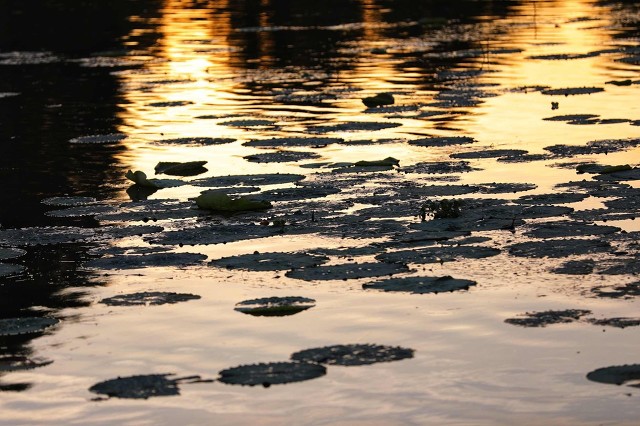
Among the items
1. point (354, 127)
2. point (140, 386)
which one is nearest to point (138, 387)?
point (140, 386)

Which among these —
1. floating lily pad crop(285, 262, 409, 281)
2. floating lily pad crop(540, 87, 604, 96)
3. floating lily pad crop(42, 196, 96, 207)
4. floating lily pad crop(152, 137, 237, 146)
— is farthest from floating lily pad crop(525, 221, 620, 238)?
floating lily pad crop(540, 87, 604, 96)

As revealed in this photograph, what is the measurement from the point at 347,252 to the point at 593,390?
3.27m

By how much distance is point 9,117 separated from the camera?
1895cm

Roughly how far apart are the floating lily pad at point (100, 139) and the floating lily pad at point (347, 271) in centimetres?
734

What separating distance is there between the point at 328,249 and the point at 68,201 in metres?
3.31

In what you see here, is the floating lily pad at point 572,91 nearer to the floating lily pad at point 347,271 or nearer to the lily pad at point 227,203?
the lily pad at point 227,203

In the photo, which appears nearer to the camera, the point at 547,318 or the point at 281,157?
the point at 547,318

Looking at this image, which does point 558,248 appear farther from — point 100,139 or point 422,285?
point 100,139

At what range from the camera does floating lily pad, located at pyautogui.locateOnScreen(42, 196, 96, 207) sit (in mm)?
12398

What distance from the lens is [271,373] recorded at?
7.40 meters

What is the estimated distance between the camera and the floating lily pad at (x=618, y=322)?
7952 mm

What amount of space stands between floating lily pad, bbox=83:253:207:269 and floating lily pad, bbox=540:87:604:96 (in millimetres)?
9147

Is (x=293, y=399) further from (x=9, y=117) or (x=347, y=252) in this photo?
(x=9, y=117)

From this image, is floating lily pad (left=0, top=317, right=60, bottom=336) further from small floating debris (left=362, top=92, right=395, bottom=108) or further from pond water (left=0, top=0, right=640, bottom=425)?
small floating debris (left=362, top=92, right=395, bottom=108)
